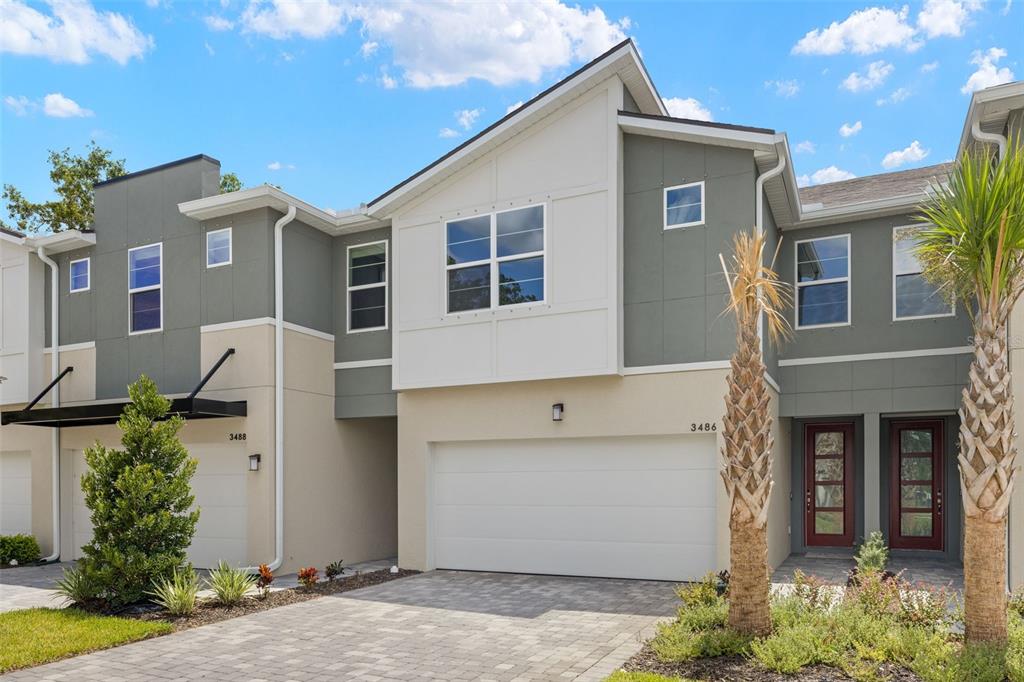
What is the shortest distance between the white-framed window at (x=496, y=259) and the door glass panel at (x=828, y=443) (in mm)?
6019

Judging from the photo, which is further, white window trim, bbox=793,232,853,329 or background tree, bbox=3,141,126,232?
background tree, bbox=3,141,126,232

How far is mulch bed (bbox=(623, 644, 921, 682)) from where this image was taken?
6.01 meters

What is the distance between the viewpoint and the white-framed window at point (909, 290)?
38.1 ft

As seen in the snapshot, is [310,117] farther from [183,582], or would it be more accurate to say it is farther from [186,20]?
[183,582]

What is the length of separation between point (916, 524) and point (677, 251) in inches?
261

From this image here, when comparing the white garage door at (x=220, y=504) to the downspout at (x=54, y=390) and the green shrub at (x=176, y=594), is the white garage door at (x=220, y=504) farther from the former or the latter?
the downspout at (x=54, y=390)

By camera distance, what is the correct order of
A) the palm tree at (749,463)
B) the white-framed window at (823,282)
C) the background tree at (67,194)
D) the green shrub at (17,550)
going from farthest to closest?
the background tree at (67,194)
the green shrub at (17,550)
the white-framed window at (823,282)
the palm tree at (749,463)

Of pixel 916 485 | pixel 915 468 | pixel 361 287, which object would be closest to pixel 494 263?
pixel 361 287

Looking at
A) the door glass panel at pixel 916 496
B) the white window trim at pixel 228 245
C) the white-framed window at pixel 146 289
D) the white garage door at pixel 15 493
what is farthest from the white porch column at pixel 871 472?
the white garage door at pixel 15 493

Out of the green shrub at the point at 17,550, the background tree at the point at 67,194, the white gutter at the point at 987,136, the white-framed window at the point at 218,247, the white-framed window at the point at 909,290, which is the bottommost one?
the green shrub at the point at 17,550

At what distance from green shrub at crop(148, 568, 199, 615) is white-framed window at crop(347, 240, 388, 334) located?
5.29 meters

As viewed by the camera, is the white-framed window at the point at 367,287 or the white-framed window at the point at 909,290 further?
the white-framed window at the point at 367,287

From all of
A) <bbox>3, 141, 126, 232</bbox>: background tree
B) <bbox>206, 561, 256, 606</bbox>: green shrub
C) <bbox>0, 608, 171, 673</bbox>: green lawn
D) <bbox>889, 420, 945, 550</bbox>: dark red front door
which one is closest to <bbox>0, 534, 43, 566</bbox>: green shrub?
<bbox>0, 608, 171, 673</bbox>: green lawn

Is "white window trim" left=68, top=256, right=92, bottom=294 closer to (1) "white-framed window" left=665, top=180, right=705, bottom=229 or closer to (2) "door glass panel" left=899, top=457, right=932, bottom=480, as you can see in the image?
(1) "white-framed window" left=665, top=180, right=705, bottom=229
